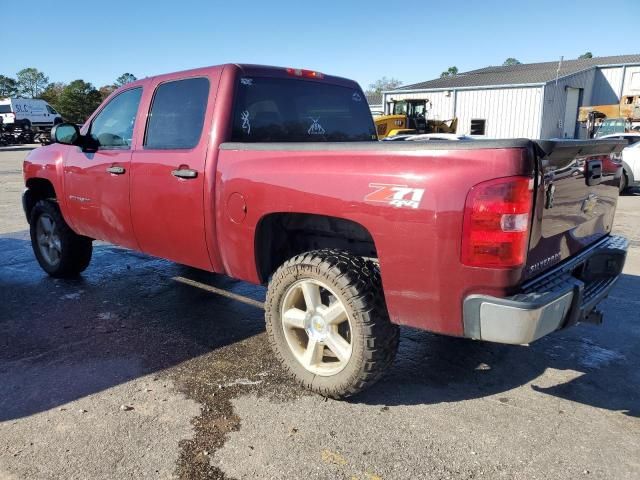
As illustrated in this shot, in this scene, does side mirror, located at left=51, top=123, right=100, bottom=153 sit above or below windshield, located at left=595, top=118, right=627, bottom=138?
above

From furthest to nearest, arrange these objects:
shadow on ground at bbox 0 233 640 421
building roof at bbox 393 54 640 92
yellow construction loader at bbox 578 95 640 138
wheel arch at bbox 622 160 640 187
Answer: building roof at bbox 393 54 640 92 < yellow construction loader at bbox 578 95 640 138 < wheel arch at bbox 622 160 640 187 < shadow on ground at bbox 0 233 640 421

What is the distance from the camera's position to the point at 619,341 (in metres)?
3.99

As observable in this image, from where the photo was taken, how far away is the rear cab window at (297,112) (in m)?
3.61

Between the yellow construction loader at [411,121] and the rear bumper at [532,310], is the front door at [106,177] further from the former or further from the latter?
the yellow construction loader at [411,121]

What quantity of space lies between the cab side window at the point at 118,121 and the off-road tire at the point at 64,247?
44.2 inches

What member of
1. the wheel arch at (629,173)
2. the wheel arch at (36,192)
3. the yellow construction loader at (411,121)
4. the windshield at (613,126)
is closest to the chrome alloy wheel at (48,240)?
the wheel arch at (36,192)

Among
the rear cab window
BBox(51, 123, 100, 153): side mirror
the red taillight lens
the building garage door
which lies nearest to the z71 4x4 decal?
the red taillight lens

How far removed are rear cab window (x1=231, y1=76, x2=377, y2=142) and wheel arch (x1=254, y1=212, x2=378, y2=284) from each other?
0.68 meters

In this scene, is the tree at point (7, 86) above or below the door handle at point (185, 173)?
above

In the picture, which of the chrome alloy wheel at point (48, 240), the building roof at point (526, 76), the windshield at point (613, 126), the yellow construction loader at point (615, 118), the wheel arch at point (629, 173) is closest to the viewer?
the chrome alloy wheel at point (48, 240)

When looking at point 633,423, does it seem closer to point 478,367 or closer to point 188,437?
point 478,367

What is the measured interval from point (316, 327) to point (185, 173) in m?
1.40

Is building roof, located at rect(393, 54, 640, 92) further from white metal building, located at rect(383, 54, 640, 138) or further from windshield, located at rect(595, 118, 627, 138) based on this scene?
windshield, located at rect(595, 118, 627, 138)

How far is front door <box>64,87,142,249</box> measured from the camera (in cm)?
421
